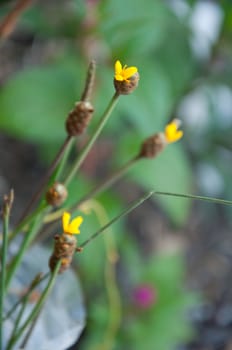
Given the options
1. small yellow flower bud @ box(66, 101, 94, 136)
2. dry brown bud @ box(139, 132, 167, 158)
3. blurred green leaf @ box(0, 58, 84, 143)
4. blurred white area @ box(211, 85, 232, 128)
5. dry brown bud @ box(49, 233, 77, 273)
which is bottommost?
blurred white area @ box(211, 85, 232, 128)

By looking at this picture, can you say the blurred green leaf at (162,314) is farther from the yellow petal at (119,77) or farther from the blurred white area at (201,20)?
the yellow petal at (119,77)

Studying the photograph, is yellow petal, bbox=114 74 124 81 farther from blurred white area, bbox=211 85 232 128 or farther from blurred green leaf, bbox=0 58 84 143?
blurred white area, bbox=211 85 232 128

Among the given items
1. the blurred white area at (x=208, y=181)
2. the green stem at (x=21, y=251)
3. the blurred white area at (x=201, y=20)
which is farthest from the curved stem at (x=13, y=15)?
the blurred white area at (x=208, y=181)

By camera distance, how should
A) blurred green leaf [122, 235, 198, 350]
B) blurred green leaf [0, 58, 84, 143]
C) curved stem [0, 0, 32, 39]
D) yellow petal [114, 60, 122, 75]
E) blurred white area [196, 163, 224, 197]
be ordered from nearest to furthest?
yellow petal [114, 60, 122, 75]
curved stem [0, 0, 32, 39]
blurred green leaf [0, 58, 84, 143]
blurred green leaf [122, 235, 198, 350]
blurred white area [196, 163, 224, 197]

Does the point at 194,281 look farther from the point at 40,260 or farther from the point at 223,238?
the point at 40,260

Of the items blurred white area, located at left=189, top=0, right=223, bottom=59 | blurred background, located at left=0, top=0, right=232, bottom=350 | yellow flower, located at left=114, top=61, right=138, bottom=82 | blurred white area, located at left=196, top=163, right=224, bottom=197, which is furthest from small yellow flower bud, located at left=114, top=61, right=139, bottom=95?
blurred white area, located at left=196, top=163, right=224, bottom=197

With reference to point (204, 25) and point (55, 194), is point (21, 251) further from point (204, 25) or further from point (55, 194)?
point (204, 25)

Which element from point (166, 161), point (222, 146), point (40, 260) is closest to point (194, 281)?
point (222, 146)
